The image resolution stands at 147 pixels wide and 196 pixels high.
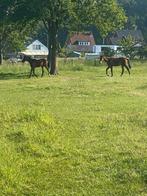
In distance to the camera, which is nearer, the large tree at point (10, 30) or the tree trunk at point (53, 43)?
the large tree at point (10, 30)

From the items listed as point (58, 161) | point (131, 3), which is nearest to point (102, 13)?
point (58, 161)

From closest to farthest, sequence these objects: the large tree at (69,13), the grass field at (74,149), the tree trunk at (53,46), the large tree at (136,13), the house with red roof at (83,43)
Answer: the grass field at (74,149), the large tree at (69,13), the tree trunk at (53,46), the house with red roof at (83,43), the large tree at (136,13)

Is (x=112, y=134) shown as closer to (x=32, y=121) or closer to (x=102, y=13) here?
(x=32, y=121)

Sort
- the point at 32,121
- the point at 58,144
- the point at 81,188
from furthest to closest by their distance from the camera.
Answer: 1. the point at 32,121
2. the point at 58,144
3. the point at 81,188

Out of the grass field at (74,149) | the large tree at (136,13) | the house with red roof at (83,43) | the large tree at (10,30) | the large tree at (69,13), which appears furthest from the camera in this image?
the large tree at (136,13)

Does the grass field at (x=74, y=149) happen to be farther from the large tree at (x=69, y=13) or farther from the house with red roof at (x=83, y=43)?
the house with red roof at (x=83, y=43)

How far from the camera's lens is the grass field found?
27.6ft

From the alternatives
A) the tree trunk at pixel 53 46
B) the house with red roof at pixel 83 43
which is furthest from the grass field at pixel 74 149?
the house with red roof at pixel 83 43

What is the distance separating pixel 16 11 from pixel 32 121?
23.7 metres

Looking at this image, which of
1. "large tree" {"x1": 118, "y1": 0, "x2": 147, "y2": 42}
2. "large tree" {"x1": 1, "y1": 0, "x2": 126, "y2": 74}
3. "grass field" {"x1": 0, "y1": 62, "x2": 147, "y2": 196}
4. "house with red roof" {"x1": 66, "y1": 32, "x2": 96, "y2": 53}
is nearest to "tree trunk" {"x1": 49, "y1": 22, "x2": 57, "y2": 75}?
"large tree" {"x1": 1, "y1": 0, "x2": 126, "y2": 74}

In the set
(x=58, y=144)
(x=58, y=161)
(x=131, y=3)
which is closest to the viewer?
(x=58, y=161)

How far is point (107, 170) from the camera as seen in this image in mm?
9227

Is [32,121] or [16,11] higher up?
[16,11]

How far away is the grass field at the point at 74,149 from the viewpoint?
842 centimetres
